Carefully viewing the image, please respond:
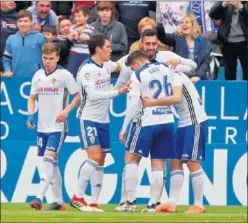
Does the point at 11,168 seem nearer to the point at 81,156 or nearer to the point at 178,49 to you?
the point at 81,156

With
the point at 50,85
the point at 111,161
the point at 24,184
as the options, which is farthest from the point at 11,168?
the point at 50,85

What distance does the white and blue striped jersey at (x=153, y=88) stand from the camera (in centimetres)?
1377

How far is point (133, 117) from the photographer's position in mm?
14172

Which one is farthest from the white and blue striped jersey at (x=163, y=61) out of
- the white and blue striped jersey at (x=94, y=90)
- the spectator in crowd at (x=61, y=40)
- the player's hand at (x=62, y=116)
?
the spectator in crowd at (x=61, y=40)

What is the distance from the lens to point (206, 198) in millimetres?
16844

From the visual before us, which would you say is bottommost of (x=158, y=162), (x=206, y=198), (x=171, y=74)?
(x=206, y=198)

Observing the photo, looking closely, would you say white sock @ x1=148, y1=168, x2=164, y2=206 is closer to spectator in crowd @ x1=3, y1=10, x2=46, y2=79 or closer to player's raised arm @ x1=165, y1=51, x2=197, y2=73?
player's raised arm @ x1=165, y1=51, x2=197, y2=73

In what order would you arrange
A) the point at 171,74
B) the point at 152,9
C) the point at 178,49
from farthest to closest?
1. the point at 152,9
2. the point at 178,49
3. the point at 171,74

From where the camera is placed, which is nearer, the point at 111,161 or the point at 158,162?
the point at 158,162

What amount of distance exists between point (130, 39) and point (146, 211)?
430cm

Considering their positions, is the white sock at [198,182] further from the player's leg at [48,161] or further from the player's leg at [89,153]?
the player's leg at [48,161]

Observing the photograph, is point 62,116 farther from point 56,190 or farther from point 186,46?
point 186,46

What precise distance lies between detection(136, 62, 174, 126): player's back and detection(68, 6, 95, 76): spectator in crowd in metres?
3.26

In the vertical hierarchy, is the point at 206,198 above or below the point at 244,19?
below
